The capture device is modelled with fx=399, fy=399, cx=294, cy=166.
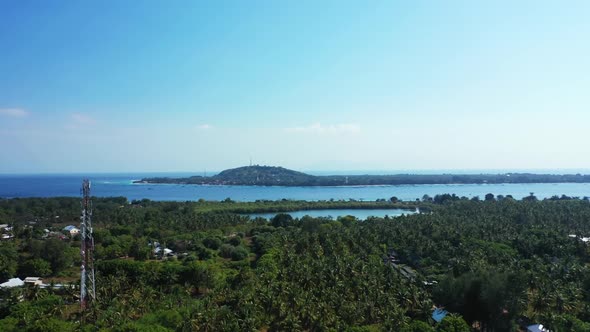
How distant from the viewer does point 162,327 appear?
2247 centimetres

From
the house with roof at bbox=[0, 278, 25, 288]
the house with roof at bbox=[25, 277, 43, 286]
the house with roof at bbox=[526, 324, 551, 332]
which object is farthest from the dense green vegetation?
the house with roof at bbox=[0, 278, 25, 288]

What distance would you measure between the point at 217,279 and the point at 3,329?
15899 mm

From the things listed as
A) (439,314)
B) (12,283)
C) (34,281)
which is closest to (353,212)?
(439,314)

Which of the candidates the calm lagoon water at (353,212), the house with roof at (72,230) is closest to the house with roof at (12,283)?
the house with roof at (72,230)

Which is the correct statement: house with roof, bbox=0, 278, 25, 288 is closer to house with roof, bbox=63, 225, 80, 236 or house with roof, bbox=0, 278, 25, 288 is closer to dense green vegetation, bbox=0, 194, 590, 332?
dense green vegetation, bbox=0, 194, 590, 332

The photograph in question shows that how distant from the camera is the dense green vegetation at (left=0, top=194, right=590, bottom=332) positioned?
25281 mm

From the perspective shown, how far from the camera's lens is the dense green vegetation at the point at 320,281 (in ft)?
82.9

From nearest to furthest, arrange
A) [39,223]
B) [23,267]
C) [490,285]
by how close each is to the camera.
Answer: [490,285]
[23,267]
[39,223]

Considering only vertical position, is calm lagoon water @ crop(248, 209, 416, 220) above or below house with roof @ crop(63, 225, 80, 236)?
below

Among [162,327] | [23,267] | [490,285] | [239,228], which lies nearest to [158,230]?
[239,228]

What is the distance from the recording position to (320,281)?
3159 centimetres

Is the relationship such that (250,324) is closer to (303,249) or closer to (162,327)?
(162,327)

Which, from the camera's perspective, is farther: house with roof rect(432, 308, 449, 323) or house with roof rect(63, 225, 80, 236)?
house with roof rect(63, 225, 80, 236)

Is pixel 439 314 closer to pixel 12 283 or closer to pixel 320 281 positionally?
pixel 320 281
